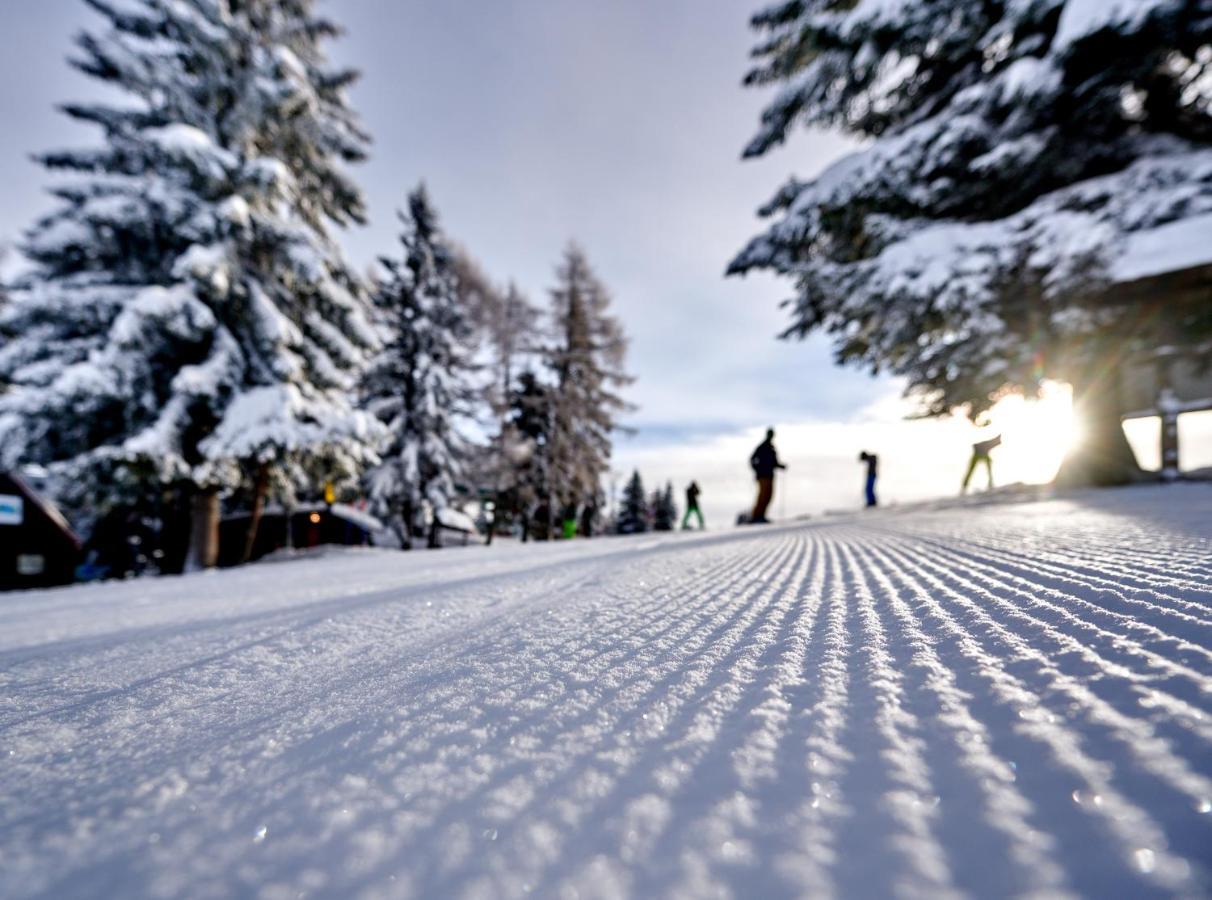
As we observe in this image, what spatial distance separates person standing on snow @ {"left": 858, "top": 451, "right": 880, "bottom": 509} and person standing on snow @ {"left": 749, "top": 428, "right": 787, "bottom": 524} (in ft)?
11.5

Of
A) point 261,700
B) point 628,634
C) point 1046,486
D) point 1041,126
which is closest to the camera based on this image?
point 261,700

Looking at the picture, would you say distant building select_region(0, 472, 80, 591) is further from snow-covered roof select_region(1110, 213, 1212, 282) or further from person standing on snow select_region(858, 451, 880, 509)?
snow-covered roof select_region(1110, 213, 1212, 282)

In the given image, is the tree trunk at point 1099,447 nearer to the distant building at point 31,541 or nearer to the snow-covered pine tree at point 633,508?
the distant building at point 31,541

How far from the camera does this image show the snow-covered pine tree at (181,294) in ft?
21.4

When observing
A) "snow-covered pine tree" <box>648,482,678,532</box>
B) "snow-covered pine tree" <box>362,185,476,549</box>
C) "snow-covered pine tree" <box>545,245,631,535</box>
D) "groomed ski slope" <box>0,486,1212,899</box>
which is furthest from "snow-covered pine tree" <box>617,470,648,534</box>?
"groomed ski slope" <box>0,486,1212,899</box>

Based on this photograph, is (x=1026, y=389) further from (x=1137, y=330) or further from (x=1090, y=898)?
(x=1090, y=898)

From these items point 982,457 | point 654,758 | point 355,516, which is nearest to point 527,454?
point 355,516

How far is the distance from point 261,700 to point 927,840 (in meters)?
0.81

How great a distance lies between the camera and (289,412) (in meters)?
6.80

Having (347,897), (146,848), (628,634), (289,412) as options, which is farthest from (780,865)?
(289,412)

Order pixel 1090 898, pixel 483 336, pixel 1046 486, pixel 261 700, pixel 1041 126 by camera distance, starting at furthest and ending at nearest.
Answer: pixel 483 336 < pixel 1046 486 < pixel 1041 126 < pixel 261 700 < pixel 1090 898

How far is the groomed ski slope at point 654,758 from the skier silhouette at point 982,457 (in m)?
9.99

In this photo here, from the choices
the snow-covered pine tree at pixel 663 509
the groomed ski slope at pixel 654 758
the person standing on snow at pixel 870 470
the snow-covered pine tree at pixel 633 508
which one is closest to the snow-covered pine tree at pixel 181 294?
the groomed ski slope at pixel 654 758

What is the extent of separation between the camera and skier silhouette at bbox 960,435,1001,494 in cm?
911
